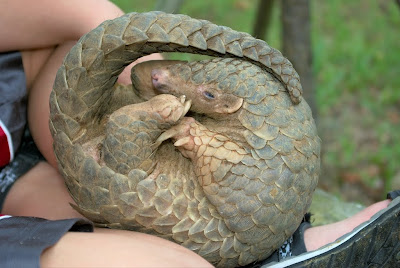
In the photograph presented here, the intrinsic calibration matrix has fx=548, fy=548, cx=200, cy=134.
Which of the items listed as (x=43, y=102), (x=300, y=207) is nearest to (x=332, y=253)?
(x=300, y=207)

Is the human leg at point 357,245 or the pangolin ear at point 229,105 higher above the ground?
the pangolin ear at point 229,105

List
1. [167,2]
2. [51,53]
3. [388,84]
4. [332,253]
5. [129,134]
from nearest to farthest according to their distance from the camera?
[129,134]
[332,253]
[51,53]
[167,2]
[388,84]

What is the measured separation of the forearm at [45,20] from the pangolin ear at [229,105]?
42 centimetres

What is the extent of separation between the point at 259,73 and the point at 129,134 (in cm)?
26

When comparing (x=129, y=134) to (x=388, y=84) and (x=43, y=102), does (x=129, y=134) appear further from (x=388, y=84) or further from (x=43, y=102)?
(x=388, y=84)

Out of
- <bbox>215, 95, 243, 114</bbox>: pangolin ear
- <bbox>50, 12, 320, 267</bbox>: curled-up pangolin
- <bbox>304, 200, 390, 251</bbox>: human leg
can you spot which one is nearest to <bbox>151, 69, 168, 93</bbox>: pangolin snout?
<bbox>50, 12, 320, 267</bbox>: curled-up pangolin

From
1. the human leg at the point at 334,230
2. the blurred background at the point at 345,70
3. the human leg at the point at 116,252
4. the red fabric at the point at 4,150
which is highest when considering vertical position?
the human leg at the point at 116,252

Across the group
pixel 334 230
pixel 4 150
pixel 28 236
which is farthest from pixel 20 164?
pixel 334 230

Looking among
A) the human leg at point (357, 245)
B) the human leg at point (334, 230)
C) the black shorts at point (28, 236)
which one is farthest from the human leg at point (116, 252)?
the human leg at point (334, 230)

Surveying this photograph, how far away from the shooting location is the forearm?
1.24 meters

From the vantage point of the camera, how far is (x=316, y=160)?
105cm

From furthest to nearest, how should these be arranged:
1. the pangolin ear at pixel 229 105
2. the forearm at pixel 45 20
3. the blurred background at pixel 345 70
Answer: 1. the blurred background at pixel 345 70
2. the forearm at pixel 45 20
3. the pangolin ear at pixel 229 105

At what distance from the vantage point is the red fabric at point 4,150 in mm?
1300

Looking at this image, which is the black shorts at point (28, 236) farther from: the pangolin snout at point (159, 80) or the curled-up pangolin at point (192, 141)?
the pangolin snout at point (159, 80)
